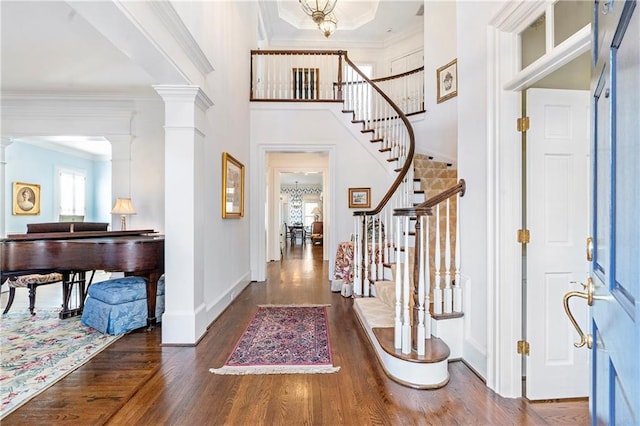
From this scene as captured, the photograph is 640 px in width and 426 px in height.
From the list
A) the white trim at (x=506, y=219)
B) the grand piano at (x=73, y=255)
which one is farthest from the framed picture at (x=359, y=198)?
the white trim at (x=506, y=219)

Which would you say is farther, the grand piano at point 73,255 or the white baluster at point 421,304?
the grand piano at point 73,255

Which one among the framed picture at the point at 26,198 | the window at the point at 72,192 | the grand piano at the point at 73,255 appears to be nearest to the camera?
the grand piano at the point at 73,255

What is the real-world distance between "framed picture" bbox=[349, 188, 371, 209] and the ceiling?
3420 millimetres

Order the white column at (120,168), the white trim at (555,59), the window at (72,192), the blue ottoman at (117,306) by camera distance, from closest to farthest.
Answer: the white trim at (555,59), the blue ottoman at (117,306), the white column at (120,168), the window at (72,192)

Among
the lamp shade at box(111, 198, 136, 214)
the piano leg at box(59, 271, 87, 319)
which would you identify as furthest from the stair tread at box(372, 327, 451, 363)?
the lamp shade at box(111, 198, 136, 214)

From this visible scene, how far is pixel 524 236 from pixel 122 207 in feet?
14.9

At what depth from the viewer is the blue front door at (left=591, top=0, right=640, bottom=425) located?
54cm

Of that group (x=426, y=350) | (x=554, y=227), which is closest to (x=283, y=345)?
(x=426, y=350)

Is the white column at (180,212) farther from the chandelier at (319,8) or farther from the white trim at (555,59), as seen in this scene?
the chandelier at (319,8)

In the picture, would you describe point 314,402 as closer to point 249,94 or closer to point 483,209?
point 483,209

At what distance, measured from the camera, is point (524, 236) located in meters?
1.90

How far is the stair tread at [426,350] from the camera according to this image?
198 centimetres

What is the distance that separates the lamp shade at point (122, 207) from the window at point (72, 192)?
160 inches

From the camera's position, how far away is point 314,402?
6.00 feet
